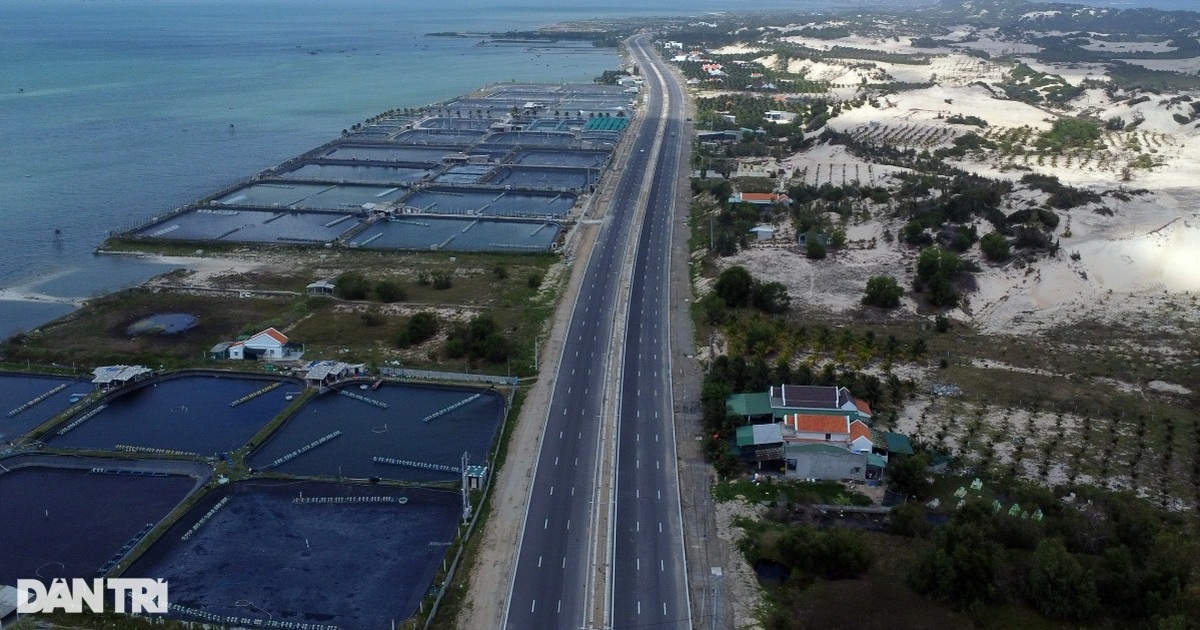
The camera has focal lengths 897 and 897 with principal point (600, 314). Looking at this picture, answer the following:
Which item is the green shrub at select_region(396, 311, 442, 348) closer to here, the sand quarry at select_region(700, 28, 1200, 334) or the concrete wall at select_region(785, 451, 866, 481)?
the sand quarry at select_region(700, 28, 1200, 334)

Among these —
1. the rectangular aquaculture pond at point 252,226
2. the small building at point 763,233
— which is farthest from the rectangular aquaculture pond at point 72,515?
the small building at point 763,233

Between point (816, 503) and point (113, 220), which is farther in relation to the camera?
point (113, 220)

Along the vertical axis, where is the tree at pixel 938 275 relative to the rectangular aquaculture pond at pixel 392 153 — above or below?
below

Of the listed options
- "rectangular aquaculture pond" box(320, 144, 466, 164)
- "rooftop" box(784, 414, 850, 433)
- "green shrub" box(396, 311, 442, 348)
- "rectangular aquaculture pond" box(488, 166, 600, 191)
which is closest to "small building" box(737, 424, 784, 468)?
"rooftop" box(784, 414, 850, 433)

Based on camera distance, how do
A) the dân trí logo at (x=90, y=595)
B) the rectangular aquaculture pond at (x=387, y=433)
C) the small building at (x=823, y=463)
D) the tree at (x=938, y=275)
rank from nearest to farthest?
1. the dân trí logo at (x=90, y=595)
2. the small building at (x=823, y=463)
3. the rectangular aquaculture pond at (x=387, y=433)
4. the tree at (x=938, y=275)

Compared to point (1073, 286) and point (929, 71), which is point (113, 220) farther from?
point (929, 71)

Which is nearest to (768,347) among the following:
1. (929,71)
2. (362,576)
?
(362,576)

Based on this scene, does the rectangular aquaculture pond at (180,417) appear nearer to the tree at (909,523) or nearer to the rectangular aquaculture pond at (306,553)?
the rectangular aquaculture pond at (306,553)
